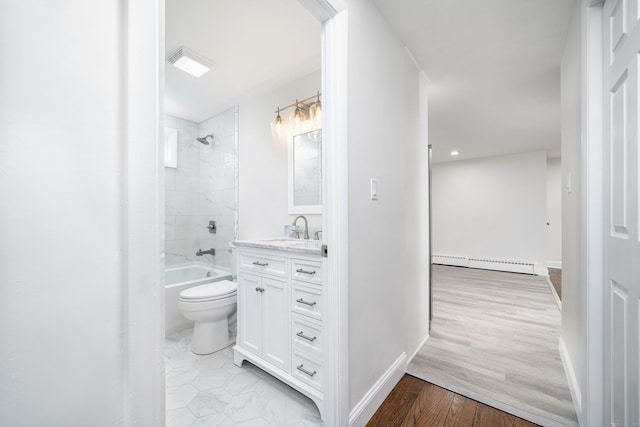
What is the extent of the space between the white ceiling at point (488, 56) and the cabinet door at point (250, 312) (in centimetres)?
196

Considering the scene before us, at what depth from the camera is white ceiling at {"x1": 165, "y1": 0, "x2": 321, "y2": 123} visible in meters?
1.64

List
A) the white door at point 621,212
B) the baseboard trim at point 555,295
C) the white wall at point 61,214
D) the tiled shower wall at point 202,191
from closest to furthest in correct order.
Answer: the white wall at point 61,214 → the white door at point 621,212 → the tiled shower wall at point 202,191 → the baseboard trim at point 555,295

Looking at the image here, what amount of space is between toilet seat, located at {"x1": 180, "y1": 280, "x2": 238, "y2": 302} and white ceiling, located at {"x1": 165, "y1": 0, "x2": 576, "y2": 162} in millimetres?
1947

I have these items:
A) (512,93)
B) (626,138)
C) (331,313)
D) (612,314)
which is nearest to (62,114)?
(331,313)

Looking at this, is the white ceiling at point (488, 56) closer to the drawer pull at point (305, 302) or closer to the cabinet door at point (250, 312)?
the drawer pull at point (305, 302)

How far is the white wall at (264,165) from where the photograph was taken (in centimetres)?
245

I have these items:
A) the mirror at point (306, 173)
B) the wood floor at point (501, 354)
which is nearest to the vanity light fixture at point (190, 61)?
the mirror at point (306, 173)

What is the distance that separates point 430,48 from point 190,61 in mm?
1925

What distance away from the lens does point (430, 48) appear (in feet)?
6.42

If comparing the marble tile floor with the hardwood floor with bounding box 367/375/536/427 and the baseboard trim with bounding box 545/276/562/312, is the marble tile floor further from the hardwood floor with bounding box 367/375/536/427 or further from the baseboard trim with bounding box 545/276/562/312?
the baseboard trim with bounding box 545/276/562/312

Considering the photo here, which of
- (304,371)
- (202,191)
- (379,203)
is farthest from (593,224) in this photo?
(202,191)

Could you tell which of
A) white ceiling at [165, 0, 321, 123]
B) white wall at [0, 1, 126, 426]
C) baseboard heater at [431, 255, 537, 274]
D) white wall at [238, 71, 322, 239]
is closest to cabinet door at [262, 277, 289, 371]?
white wall at [238, 71, 322, 239]

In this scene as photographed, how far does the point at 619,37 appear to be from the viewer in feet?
3.32

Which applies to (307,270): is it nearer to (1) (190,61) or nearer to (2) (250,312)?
(2) (250,312)
